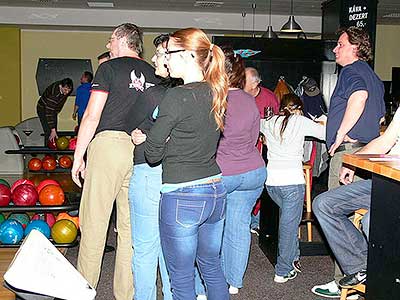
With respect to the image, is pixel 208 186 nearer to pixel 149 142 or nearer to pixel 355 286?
pixel 149 142

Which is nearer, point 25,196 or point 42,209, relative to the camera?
point 42,209

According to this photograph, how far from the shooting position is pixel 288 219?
4160 millimetres

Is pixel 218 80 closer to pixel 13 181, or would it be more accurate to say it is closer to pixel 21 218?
pixel 21 218

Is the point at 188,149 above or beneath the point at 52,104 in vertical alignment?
beneath

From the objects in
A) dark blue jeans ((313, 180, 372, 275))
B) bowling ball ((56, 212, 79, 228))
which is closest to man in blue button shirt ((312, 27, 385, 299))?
dark blue jeans ((313, 180, 372, 275))

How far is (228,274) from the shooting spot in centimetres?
389

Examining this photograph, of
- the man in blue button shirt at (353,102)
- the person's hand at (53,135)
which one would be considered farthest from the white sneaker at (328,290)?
the person's hand at (53,135)

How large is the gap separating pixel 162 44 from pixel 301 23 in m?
9.88

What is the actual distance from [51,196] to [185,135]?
2.49m

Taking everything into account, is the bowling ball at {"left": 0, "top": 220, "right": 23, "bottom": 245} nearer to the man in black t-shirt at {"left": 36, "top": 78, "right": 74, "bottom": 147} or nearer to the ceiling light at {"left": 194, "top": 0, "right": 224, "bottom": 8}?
the man in black t-shirt at {"left": 36, "top": 78, "right": 74, "bottom": 147}

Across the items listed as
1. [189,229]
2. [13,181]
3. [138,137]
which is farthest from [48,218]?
[13,181]

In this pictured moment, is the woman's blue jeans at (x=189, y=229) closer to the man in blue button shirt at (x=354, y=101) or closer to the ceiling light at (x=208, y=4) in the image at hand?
the man in blue button shirt at (x=354, y=101)

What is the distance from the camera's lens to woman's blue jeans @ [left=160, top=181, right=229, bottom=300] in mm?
2549

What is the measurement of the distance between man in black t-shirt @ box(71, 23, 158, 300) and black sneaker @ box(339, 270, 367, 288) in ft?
4.12
